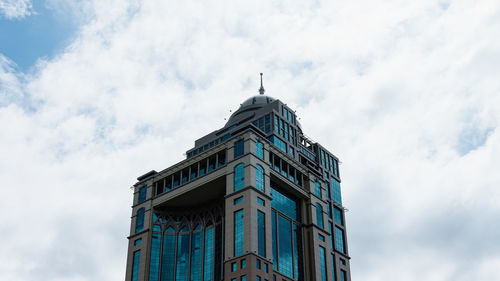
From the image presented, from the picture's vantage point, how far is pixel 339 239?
161 metres

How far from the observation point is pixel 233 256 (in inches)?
4697

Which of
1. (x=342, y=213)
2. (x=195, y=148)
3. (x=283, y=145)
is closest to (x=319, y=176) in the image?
(x=283, y=145)

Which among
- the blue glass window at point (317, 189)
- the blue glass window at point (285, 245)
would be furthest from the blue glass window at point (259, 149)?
the blue glass window at point (317, 189)

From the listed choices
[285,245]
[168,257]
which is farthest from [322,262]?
[168,257]

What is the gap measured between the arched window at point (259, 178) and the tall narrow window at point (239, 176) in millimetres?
2856

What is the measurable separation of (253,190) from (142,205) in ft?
106

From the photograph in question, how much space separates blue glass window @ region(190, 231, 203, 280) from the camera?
5245 inches

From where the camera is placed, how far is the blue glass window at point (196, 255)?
13323cm

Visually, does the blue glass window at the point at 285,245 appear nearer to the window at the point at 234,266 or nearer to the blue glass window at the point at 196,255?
the window at the point at 234,266

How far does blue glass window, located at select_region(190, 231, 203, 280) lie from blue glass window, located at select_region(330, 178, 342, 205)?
4510cm

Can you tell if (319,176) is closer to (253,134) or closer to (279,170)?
(279,170)

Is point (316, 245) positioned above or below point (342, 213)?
below

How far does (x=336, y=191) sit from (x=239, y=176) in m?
49.9

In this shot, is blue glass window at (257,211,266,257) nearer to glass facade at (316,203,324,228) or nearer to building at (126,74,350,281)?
building at (126,74,350,281)
